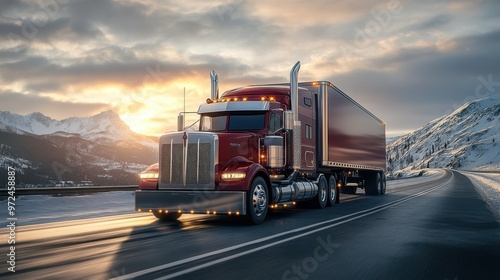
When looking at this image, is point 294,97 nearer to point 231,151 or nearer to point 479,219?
point 231,151

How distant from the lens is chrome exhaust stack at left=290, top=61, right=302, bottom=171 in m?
14.1

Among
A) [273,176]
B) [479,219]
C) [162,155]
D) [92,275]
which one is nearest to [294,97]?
[273,176]

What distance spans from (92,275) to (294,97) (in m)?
9.53

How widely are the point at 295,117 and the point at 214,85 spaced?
2.87 metres

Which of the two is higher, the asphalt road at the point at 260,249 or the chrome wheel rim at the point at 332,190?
the chrome wheel rim at the point at 332,190

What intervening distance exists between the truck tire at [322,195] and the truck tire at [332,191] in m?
0.29

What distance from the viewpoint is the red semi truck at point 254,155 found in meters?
11.4

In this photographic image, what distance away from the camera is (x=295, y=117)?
47.2 ft

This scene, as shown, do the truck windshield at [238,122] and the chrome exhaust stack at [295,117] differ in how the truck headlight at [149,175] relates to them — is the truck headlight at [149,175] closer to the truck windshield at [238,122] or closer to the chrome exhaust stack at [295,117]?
the truck windshield at [238,122]

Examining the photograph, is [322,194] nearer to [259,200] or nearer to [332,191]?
[332,191]

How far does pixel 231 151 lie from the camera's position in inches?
482

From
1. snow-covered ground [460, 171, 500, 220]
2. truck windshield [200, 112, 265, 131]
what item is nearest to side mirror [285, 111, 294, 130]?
truck windshield [200, 112, 265, 131]

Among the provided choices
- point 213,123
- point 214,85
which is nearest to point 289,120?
point 213,123

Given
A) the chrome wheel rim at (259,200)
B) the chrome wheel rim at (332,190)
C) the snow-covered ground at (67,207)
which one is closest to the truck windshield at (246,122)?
the chrome wheel rim at (259,200)
